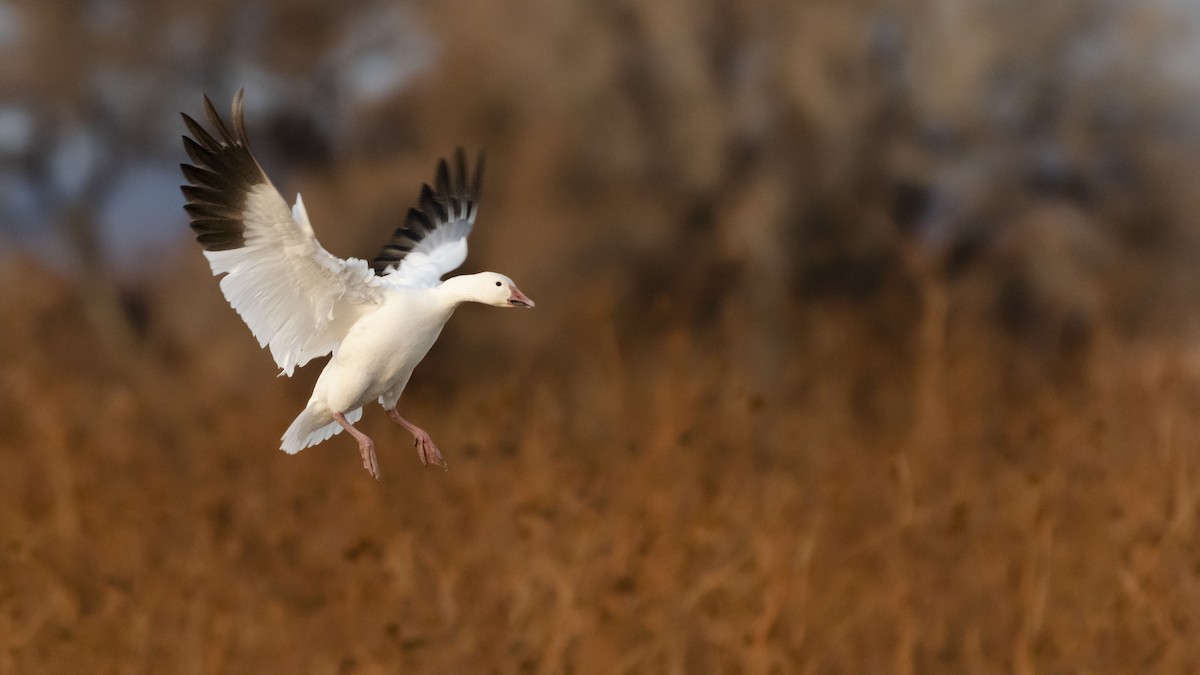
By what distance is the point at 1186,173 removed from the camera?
46.7ft

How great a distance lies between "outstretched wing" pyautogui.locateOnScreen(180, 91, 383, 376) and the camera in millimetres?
1475

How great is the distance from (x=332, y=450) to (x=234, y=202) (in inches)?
75.2

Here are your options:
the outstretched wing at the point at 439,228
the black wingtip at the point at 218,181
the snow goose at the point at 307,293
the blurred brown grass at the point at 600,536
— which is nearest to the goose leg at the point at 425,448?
the snow goose at the point at 307,293

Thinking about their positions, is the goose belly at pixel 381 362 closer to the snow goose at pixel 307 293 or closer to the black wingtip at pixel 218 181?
the snow goose at pixel 307 293

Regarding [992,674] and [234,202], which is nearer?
[234,202]

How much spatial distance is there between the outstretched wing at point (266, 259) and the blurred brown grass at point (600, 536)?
82 centimetres

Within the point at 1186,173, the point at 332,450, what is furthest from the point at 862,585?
the point at 1186,173

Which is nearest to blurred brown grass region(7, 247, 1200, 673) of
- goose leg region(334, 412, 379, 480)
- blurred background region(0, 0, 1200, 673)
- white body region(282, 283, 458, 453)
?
blurred background region(0, 0, 1200, 673)

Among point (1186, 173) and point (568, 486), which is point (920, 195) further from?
point (568, 486)

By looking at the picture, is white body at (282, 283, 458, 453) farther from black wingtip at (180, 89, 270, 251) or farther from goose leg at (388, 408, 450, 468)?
black wingtip at (180, 89, 270, 251)

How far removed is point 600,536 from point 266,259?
1.59 meters

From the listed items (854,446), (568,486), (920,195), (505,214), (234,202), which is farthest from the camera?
(920,195)

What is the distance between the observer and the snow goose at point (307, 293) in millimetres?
1362

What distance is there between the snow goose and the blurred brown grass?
0.83m
